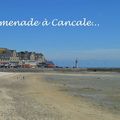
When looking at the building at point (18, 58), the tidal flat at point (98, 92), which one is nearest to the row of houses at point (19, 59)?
the building at point (18, 58)

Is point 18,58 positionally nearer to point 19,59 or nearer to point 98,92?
point 19,59

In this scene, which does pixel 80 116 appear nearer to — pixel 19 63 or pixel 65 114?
pixel 65 114

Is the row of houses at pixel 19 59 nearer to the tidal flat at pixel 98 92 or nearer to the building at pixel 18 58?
the building at pixel 18 58

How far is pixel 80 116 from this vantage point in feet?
58.0

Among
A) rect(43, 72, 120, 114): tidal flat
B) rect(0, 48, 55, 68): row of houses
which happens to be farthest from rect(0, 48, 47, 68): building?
rect(43, 72, 120, 114): tidal flat

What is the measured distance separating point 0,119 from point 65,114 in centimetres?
357

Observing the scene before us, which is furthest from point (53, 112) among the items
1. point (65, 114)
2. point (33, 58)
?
point (33, 58)

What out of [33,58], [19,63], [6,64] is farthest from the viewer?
[33,58]

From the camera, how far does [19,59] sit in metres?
180

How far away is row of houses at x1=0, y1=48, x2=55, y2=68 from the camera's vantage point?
15969 cm

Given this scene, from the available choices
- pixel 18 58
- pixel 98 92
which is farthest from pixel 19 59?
pixel 98 92

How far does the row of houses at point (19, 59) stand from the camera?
524 ft

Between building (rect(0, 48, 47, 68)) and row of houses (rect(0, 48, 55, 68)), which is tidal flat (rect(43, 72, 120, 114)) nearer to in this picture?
row of houses (rect(0, 48, 55, 68))

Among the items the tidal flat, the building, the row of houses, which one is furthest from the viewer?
the building
